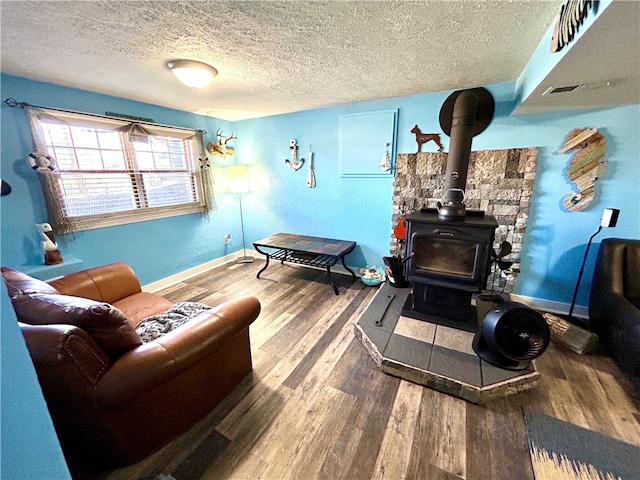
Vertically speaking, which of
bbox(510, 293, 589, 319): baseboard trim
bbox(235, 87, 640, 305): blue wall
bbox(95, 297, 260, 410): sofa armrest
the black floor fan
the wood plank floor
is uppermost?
bbox(235, 87, 640, 305): blue wall

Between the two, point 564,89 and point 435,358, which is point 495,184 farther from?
point 435,358

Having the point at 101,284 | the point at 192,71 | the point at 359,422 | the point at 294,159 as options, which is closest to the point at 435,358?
the point at 359,422

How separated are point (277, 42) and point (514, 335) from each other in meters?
2.46

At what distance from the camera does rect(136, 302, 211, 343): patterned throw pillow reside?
1.54m

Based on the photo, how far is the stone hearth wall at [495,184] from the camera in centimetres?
243

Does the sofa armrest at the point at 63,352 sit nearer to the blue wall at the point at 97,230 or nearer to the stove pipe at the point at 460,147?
the blue wall at the point at 97,230

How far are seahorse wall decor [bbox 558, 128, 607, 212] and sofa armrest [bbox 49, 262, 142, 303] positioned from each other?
402 centimetres

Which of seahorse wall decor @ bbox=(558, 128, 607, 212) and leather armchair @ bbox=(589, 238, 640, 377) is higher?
seahorse wall decor @ bbox=(558, 128, 607, 212)

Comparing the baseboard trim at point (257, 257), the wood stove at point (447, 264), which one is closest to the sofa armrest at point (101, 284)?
the baseboard trim at point (257, 257)

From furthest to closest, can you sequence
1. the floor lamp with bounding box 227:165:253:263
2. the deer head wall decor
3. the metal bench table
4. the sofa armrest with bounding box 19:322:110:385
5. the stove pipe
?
the floor lamp with bounding box 227:165:253:263
the deer head wall decor
the metal bench table
the stove pipe
the sofa armrest with bounding box 19:322:110:385

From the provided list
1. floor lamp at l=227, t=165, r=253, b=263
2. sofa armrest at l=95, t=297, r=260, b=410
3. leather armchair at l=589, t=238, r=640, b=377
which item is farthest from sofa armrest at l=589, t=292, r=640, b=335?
floor lamp at l=227, t=165, r=253, b=263

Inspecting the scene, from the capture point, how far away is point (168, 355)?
119 cm

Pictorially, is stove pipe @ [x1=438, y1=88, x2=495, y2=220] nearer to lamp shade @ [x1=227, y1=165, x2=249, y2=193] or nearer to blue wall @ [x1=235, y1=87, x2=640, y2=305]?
blue wall @ [x1=235, y1=87, x2=640, y2=305]

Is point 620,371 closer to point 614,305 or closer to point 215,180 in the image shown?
point 614,305
